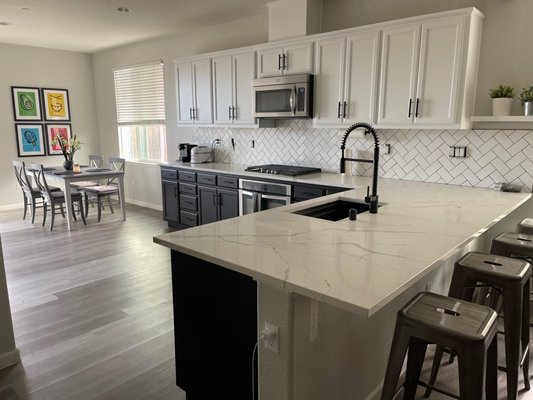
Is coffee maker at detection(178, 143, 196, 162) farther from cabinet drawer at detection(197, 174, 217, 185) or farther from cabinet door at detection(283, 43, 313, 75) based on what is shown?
cabinet door at detection(283, 43, 313, 75)

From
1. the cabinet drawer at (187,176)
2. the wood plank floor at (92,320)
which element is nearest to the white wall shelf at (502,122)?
the wood plank floor at (92,320)

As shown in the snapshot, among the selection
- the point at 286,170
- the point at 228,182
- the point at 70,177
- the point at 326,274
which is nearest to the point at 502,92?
the point at 286,170

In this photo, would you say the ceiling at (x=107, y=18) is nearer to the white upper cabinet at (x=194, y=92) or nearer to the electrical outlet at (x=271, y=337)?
the white upper cabinet at (x=194, y=92)

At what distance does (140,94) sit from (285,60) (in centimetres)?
352

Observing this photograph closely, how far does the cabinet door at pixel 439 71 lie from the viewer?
303 centimetres

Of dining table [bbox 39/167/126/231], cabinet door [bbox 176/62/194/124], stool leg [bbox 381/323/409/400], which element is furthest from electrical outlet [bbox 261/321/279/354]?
dining table [bbox 39/167/126/231]

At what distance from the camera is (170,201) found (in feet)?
17.7

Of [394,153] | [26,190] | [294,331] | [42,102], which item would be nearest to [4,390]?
[294,331]

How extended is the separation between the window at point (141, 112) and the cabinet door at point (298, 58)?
286cm

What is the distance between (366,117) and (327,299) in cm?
278

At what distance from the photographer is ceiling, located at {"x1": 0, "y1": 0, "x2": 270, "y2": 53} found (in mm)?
4262

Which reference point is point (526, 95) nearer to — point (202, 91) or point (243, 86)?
point (243, 86)

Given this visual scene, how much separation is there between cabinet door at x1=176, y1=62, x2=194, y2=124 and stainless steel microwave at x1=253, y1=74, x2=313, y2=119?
4.17ft

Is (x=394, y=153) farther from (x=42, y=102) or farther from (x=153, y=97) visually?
(x=42, y=102)
